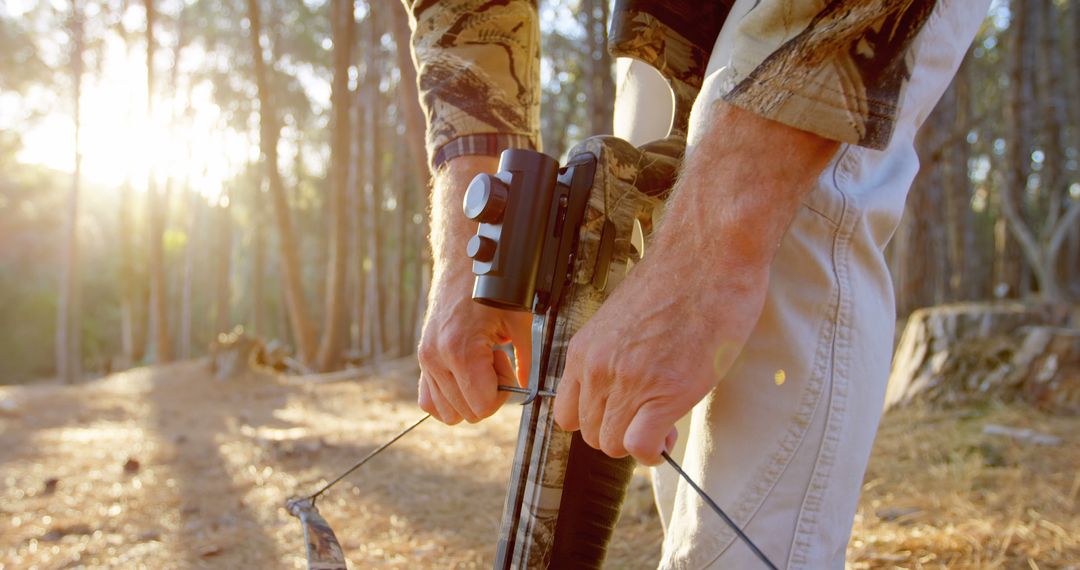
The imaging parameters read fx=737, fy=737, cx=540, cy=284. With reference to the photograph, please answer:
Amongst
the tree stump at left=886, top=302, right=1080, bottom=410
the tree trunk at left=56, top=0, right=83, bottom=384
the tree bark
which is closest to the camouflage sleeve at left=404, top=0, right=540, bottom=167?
the tree stump at left=886, top=302, right=1080, bottom=410

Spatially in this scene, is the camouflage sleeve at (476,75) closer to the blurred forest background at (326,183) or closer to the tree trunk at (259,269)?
the blurred forest background at (326,183)

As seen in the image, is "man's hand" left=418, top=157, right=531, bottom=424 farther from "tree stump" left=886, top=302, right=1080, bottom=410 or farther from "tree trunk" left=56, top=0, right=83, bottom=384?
"tree trunk" left=56, top=0, right=83, bottom=384

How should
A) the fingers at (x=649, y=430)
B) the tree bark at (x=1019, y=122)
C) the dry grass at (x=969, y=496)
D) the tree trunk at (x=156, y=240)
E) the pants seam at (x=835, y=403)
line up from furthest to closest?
the tree trunk at (x=156, y=240)
the tree bark at (x=1019, y=122)
the dry grass at (x=969, y=496)
the pants seam at (x=835, y=403)
the fingers at (x=649, y=430)

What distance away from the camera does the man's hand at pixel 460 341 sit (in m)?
1.28

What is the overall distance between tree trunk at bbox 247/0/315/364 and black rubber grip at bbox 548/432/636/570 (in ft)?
34.9

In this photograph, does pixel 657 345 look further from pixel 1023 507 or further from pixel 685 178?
pixel 1023 507

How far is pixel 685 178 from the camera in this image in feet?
3.43

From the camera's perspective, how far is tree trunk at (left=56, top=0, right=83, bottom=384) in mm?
16547

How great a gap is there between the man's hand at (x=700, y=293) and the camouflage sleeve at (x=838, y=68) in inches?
1.2

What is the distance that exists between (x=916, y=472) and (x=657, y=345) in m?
2.73

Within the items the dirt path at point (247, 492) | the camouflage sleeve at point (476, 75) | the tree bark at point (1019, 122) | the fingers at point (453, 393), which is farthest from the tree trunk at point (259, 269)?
the fingers at point (453, 393)

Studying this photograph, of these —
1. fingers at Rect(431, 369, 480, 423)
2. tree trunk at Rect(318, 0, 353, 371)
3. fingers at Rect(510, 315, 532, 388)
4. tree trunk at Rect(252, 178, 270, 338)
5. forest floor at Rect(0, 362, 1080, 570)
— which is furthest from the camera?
tree trunk at Rect(252, 178, 270, 338)

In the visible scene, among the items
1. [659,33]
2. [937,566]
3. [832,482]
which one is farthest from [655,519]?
[659,33]

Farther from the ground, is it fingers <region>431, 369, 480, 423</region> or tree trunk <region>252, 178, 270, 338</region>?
fingers <region>431, 369, 480, 423</region>
